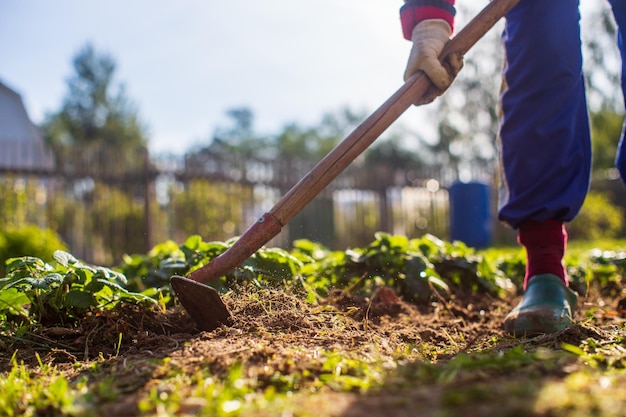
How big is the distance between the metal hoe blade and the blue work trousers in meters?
1.40

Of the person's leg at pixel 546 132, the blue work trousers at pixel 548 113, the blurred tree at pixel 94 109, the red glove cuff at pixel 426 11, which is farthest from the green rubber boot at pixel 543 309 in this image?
the blurred tree at pixel 94 109

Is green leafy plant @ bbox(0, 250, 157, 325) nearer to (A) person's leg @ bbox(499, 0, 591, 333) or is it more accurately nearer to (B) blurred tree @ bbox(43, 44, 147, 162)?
(A) person's leg @ bbox(499, 0, 591, 333)

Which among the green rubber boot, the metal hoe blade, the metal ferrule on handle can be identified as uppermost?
the metal ferrule on handle

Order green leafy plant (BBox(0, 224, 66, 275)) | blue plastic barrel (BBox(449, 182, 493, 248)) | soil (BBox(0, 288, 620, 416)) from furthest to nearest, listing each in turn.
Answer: blue plastic barrel (BBox(449, 182, 493, 248))
green leafy plant (BBox(0, 224, 66, 275))
soil (BBox(0, 288, 620, 416))

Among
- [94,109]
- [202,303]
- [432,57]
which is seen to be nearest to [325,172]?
[202,303]

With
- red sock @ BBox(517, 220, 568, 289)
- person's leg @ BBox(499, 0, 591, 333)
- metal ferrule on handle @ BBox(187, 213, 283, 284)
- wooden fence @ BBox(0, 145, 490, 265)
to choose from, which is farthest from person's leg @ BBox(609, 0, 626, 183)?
wooden fence @ BBox(0, 145, 490, 265)

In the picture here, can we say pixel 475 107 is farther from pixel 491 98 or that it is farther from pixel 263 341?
pixel 263 341

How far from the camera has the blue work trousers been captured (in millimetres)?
2441

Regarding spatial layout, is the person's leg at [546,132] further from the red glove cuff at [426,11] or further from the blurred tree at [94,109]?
the blurred tree at [94,109]

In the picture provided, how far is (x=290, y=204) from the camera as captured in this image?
2004 millimetres

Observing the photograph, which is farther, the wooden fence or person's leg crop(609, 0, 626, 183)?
the wooden fence

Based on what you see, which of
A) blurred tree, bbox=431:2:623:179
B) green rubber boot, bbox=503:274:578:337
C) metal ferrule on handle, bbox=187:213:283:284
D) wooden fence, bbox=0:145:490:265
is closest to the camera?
metal ferrule on handle, bbox=187:213:283:284

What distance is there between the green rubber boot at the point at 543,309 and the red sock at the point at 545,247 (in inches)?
2.3

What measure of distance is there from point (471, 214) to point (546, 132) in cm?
804
